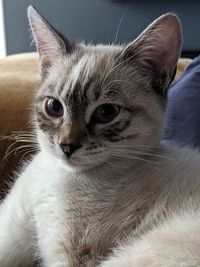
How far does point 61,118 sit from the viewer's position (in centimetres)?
103

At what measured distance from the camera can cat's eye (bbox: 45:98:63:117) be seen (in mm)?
1051

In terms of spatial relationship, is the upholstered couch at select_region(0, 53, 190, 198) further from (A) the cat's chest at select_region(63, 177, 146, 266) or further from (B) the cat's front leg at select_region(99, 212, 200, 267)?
(B) the cat's front leg at select_region(99, 212, 200, 267)

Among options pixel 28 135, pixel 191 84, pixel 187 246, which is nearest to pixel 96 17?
pixel 191 84

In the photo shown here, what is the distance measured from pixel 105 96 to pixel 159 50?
157 mm

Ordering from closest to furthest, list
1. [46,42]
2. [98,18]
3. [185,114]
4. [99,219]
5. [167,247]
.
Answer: [167,247]
[99,219]
[46,42]
[185,114]
[98,18]

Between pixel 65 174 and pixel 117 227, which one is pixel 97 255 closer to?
pixel 117 227

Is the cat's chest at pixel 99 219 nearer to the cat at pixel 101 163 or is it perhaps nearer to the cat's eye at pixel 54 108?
the cat at pixel 101 163

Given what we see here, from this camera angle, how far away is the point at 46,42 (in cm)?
115

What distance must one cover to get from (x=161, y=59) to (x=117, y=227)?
36cm

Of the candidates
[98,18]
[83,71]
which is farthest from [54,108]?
[98,18]

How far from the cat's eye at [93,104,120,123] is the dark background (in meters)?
2.12

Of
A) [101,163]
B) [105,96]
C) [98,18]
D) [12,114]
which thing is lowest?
[98,18]

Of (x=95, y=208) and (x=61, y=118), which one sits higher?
(x=61, y=118)

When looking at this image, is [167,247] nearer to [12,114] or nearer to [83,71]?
[83,71]
